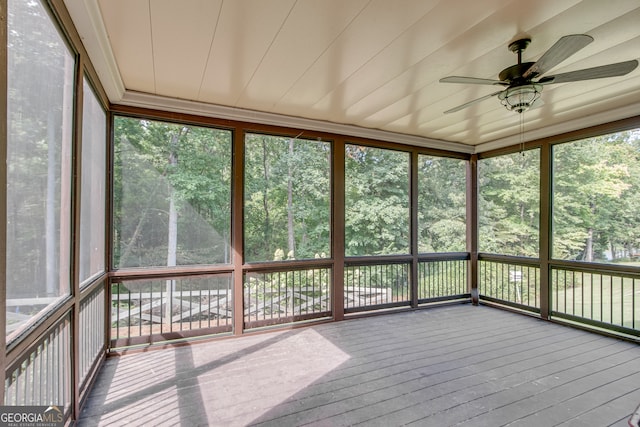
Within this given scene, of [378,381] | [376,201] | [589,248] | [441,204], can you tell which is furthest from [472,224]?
[378,381]

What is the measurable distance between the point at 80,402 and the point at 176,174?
2.18 metres

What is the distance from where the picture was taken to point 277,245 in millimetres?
4047

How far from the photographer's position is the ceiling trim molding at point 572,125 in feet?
11.5

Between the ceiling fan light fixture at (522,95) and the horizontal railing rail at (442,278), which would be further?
the horizontal railing rail at (442,278)

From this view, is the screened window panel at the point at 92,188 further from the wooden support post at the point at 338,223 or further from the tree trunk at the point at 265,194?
the wooden support post at the point at 338,223

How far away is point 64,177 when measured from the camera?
6.24 ft

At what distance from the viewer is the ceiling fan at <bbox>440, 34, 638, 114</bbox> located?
182 centimetres

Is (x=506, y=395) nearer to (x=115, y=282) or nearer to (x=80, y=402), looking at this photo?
(x=80, y=402)

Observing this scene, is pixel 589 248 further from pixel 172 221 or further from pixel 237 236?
pixel 172 221

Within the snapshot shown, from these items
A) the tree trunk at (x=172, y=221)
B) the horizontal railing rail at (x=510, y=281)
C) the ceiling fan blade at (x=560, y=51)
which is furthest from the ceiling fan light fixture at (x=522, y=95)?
the tree trunk at (x=172, y=221)

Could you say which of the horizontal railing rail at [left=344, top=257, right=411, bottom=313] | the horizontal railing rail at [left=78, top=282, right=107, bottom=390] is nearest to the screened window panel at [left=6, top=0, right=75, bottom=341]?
the horizontal railing rail at [left=78, top=282, right=107, bottom=390]

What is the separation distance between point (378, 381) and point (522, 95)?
254cm

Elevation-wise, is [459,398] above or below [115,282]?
below

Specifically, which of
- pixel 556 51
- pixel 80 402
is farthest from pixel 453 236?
pixel 80 402
